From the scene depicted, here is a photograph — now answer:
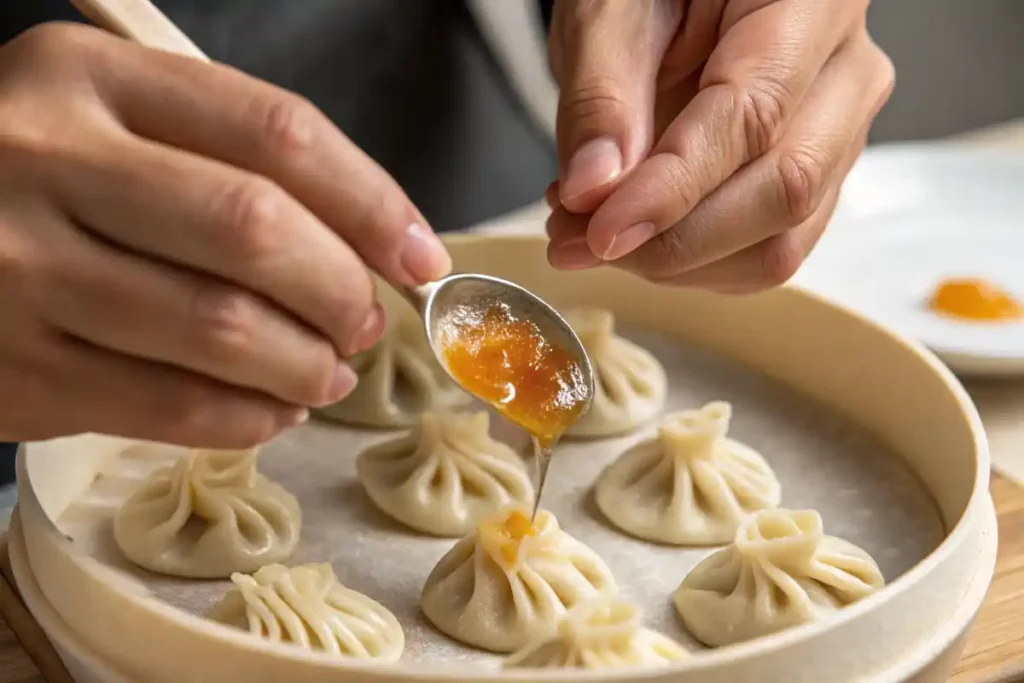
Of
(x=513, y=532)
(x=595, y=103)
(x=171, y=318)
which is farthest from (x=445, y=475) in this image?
(x=171, y=318)

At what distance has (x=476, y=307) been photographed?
1513 millimetres

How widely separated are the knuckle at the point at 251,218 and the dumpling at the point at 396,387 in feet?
2.68

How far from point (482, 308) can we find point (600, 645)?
0.46m

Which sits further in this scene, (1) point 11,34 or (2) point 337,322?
(1) point 11,34

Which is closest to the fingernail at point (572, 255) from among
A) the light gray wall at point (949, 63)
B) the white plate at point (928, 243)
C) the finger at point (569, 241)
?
the finger at point (569, 241)

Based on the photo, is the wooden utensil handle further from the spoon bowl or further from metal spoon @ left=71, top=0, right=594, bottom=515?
the spoon bowl

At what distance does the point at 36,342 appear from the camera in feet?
3.71

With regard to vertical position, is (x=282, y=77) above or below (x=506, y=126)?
above

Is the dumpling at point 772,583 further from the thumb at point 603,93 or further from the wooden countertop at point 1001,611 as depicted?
the thumb at point 603,93

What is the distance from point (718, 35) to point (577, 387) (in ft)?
1.73

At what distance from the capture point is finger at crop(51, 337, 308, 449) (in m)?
1.16

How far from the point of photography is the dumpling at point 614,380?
1.85 m

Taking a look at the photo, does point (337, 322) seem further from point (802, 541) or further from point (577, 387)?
point (802, 541)

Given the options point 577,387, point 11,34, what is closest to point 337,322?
point 577,387
